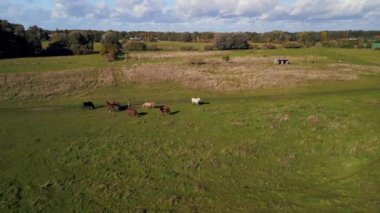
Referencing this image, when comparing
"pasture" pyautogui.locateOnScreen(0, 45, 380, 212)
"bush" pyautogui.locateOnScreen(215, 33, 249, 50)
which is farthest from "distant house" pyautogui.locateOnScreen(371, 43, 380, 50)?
"pasture" pyautogui.locateOnScreen(0, 45, 380, 212)

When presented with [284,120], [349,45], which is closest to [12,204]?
[284,120]

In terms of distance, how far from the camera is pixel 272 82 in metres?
56.2

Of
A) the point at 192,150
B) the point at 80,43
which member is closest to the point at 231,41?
the point at 80,43

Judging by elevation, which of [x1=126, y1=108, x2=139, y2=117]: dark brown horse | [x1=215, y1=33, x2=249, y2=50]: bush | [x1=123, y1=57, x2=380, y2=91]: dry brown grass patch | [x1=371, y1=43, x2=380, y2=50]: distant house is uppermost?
[x1=215, y1=33, x2=249, y2=50]: bush

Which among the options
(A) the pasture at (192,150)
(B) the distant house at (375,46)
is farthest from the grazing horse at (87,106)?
(B) the distant house at (375,46)

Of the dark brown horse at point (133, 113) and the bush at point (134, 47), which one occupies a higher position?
the bush at point (134, 47)

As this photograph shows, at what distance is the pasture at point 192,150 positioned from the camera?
799 inches

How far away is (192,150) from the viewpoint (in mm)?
27516

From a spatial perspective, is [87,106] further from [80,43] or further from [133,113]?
[80,43]

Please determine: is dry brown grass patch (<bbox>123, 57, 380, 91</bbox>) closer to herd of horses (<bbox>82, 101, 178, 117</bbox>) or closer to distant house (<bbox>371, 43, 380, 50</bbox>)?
herd of horses (<bbox>82, 101, 178, 117</bbox>)

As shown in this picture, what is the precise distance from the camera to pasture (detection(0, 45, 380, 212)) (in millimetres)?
20297

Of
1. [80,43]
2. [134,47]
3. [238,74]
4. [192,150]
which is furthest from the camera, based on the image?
[134,47]

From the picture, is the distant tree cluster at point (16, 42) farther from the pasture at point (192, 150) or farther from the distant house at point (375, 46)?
the distant house at point (375, 46)

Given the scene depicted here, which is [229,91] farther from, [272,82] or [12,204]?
[12,204]
